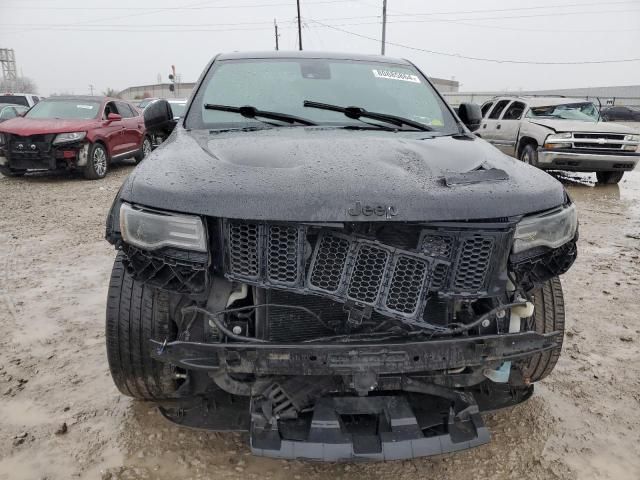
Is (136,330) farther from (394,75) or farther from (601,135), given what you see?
(601,135)

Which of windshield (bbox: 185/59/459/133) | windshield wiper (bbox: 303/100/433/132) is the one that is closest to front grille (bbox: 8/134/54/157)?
windshield (bbox: 185/59/459/133)

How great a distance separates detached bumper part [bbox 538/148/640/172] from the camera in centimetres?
893

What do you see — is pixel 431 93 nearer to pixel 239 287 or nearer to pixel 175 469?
pixel 239 287

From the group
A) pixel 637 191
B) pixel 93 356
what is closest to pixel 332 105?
pixel 93 356

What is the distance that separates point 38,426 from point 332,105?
2.23 metres

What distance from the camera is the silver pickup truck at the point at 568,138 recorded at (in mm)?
8961

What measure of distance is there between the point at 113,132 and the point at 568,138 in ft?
28.2

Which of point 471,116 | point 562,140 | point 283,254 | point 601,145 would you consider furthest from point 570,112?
point 283,254

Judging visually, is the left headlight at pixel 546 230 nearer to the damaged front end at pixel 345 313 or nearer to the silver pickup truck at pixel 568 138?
the damaged front end at pixel 345 313

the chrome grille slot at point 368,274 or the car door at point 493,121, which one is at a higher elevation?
the chrome grille slot at point 368,274

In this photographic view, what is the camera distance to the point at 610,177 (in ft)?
31.9

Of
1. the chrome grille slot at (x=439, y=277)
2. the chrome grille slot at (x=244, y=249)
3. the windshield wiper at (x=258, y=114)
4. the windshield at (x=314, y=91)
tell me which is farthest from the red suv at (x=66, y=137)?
the chrome grille slot at (x=439, y=277)

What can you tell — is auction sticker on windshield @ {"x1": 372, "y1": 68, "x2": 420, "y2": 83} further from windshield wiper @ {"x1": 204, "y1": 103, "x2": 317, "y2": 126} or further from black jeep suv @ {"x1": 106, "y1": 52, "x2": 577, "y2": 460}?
black jeep suv @ {"x1": 106, "y1": 52, "x2": 577, "y2": 460}

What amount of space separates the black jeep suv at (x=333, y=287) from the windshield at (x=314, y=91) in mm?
574
